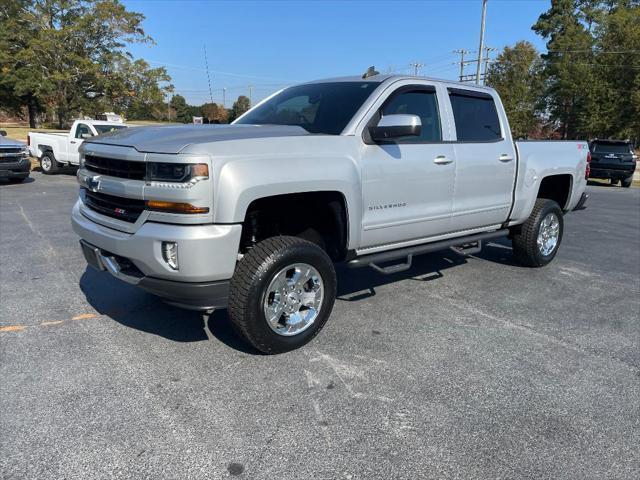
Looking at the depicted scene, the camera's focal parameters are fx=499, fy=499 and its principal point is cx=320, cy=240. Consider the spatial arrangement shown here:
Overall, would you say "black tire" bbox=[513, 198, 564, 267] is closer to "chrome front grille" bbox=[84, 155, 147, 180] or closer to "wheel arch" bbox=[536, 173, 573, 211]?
"wheel arch" bbox=[536, 173, 573, 211]

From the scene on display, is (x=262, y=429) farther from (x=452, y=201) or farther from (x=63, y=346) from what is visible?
(x=452, y=201)

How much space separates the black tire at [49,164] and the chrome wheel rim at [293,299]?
15006mm

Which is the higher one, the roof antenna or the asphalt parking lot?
the roof antenna

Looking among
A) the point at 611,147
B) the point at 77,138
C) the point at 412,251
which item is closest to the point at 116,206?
the point at 412,251

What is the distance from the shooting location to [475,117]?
17.0 ft

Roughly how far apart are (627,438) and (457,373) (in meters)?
1.03

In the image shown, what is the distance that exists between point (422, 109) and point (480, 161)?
2.82 feet

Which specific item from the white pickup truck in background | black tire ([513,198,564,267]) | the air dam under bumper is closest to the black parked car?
Result: black tire ([513,198,564,267])

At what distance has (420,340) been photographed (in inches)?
157

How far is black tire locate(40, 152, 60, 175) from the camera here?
52.2ft

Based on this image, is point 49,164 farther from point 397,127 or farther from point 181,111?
point 181,111

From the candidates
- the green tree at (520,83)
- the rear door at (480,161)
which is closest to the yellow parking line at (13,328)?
the rear door at (480,161)

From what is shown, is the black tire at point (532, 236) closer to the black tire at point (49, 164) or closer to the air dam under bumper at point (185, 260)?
the air dam under bumper at point (185, 260)

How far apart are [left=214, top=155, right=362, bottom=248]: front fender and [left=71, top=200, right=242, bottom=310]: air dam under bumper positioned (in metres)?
0.15
